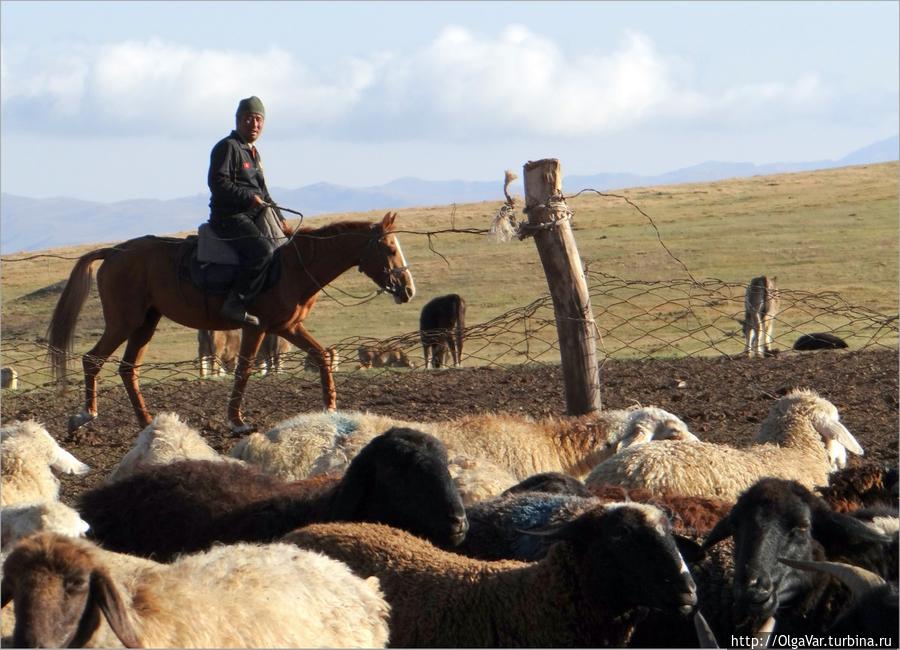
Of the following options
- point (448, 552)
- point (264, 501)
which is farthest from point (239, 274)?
point (448, 552)

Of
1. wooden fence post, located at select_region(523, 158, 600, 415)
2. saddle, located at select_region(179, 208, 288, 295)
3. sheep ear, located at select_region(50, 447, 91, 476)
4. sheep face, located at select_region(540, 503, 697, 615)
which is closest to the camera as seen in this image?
sheep face, located at select_region(540, 503, 697, 615)

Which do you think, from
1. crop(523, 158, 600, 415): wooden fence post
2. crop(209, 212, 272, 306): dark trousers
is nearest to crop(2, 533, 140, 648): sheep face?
crop(523, 158, 600, 415): wooden fence post

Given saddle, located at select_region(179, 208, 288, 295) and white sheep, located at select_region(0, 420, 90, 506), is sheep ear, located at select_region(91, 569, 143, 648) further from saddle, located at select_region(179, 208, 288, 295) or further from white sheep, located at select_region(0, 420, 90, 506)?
saddle, located at select_region(179, 208, 288, 295)

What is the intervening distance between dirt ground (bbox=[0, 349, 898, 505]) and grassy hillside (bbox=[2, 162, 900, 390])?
11.7m

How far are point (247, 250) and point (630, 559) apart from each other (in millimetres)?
7180

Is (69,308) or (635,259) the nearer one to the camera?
(69,308)

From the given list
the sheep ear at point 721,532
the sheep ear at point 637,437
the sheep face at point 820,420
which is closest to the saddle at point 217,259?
the sheep ear at point 637,437

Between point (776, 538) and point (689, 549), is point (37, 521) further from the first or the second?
point (776, 538)

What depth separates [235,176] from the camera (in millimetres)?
10844

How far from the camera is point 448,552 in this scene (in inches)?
206

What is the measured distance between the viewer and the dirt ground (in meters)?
9.73

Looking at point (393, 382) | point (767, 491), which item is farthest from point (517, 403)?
point (767, 491)

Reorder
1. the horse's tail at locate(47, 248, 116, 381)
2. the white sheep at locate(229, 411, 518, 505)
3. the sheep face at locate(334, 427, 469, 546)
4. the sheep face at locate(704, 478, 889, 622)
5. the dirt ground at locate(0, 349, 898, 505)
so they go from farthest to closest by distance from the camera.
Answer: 1. the horse's tail at locate(47, 248, 116, 381)
2. the dirt ground at locate(0, 349, 898, 505)
3. the white sheep at locate(229, 411, 518, 505)
4. the sheep face at locate(334, 427, 469, 546)
5. the sheep face at locate(704, 478, 889, 622)

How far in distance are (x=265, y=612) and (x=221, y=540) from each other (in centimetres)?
212
